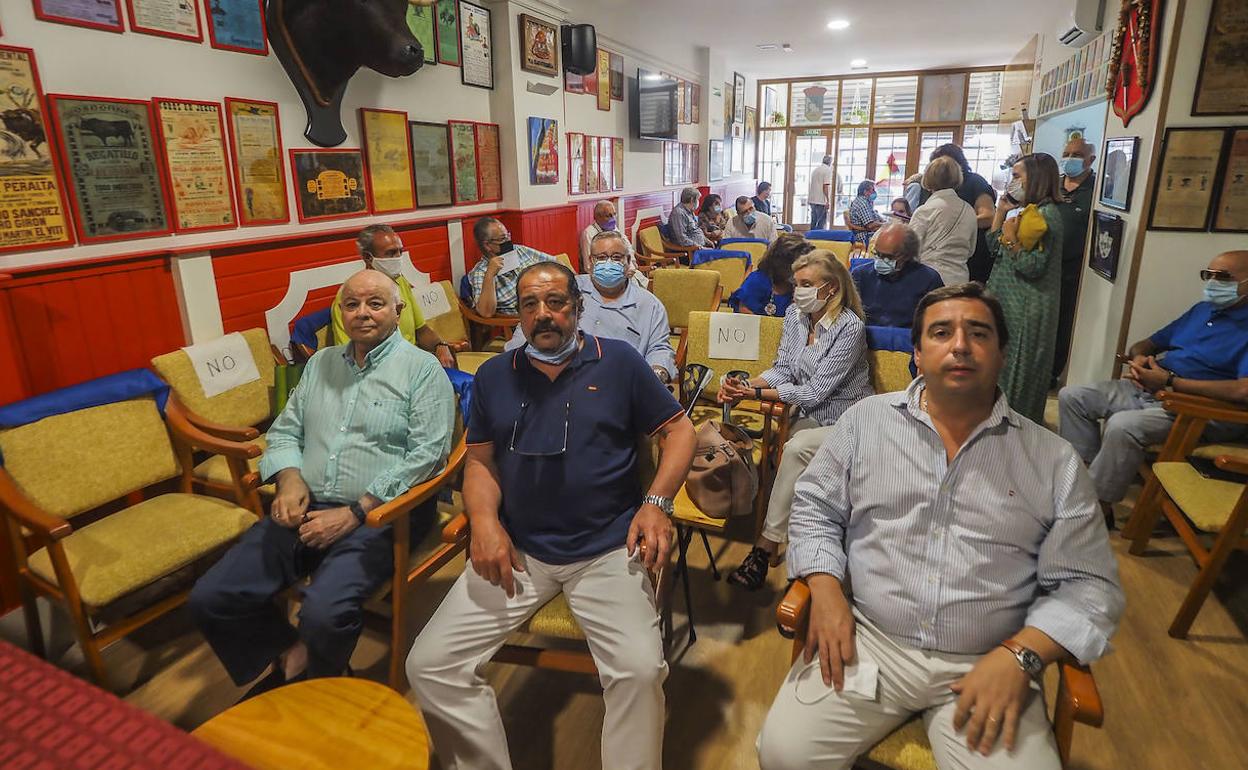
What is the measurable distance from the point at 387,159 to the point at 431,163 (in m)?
0.39

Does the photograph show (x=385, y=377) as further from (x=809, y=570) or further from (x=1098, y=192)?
(x=1098, y=192)

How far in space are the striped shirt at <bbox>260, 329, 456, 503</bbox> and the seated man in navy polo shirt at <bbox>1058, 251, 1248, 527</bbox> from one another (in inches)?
108

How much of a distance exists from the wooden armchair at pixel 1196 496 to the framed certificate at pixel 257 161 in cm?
→ 388

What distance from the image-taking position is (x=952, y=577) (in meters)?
1.41

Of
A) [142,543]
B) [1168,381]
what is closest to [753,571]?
[1168,381]

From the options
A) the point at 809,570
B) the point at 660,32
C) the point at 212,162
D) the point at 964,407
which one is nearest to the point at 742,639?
the point at 809,570

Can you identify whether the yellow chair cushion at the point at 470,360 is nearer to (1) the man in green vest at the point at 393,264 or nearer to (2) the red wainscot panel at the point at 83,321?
(1) the man in green vest at the point at 393,264

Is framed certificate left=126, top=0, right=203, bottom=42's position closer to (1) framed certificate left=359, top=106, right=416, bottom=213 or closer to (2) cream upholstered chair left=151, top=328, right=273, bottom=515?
(1) framed certificate left=359, top=106, right=416, bottom=213

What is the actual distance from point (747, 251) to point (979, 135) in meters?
8.14

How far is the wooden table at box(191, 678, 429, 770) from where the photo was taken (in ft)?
4.20

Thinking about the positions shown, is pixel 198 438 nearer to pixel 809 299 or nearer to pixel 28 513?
pixel 28 513

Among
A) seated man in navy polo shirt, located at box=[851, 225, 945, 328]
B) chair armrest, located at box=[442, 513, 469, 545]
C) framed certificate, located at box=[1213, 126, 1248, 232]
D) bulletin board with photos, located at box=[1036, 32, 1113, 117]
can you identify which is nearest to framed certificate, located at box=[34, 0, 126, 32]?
chair armrest, located at box=[442, 513, 469, 545]

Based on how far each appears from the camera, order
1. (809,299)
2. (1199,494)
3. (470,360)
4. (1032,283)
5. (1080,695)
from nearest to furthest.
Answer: (1080,695), (1199,494), (809,299), (1032,283), (470,360)

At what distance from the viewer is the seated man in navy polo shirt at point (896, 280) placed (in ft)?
10.7
